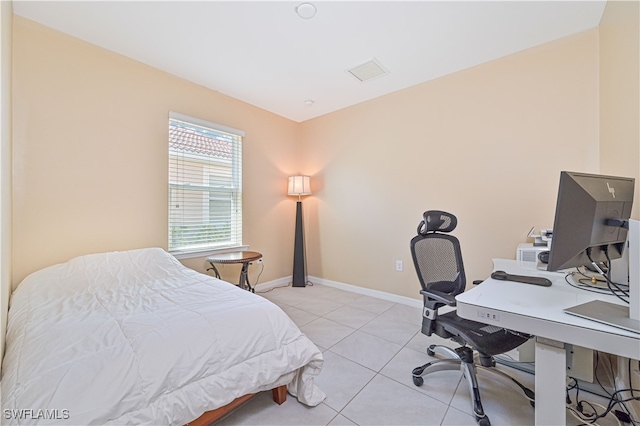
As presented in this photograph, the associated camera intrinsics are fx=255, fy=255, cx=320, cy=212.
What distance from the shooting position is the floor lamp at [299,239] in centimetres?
380

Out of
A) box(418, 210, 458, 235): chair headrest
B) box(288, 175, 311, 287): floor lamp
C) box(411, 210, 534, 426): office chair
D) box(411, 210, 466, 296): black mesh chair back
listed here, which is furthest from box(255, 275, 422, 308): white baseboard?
box(418, 210, 458, 235): chair headrest

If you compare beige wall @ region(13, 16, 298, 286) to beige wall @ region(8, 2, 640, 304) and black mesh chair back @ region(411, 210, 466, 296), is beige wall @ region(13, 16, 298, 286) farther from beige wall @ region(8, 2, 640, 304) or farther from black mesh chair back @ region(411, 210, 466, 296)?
black mesh chair back @ region(411, 210, 466, 296)

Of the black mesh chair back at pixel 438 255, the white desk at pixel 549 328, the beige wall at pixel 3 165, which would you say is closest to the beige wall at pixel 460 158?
the black mesh chair back at pixel 438 255

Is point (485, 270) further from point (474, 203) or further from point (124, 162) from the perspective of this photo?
point (124, 162)

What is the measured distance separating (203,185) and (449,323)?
2.83 meters

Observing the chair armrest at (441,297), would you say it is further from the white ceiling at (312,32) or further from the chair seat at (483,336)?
the white ceiling at (312,32)

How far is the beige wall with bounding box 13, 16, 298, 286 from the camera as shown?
6.48 feet

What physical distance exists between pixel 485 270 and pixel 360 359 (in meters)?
1.57

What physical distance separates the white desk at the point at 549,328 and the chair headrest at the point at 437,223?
1.95 ft

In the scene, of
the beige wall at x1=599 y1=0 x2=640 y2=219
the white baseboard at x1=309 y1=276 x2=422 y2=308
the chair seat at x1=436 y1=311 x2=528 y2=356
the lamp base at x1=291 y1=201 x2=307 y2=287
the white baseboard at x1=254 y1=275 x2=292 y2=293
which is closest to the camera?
the chair seat at x1=436 y1=311 x2=528 y2=356

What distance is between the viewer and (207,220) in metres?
3.11

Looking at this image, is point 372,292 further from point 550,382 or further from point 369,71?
point 369,71

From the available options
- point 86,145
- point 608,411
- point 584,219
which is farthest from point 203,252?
point 608,411

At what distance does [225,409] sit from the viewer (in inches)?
50.9
